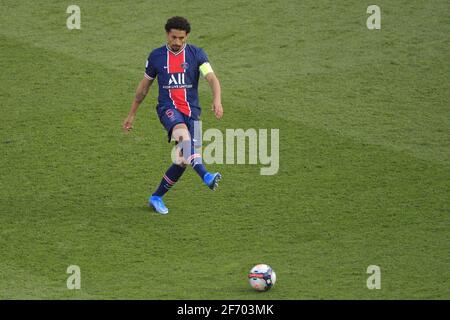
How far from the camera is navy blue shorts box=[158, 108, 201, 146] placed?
384 inches

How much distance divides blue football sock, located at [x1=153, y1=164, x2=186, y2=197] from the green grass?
0.28 m

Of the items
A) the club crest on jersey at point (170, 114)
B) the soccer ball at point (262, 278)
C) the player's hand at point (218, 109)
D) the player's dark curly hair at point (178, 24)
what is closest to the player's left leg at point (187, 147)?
the club crest on jersey at point (170, 114)

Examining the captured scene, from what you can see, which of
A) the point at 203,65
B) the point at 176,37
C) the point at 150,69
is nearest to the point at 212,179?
the point at 203,65

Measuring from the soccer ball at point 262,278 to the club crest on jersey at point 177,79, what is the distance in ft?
7.48

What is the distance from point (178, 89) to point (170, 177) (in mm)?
856

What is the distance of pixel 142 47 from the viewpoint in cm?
1405

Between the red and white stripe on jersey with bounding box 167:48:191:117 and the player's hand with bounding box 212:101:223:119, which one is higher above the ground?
the red and white stripe on jersey with bounding box 167:48:191:117

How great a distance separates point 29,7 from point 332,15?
14.5 feet

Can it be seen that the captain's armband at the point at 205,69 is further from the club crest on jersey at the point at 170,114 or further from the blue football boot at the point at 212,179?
the blue football boot at the point at 212,179

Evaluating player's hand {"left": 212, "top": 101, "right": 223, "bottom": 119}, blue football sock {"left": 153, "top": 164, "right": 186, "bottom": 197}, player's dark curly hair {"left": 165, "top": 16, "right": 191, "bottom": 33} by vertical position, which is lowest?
blue football sock {"left": 153, "top": 164, "right": 186, "bottom": 197}

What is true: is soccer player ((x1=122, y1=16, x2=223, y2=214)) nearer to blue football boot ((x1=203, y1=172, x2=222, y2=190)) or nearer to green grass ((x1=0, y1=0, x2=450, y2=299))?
blue football boot ((x1=203, y1=172, x2=222, y2=190))

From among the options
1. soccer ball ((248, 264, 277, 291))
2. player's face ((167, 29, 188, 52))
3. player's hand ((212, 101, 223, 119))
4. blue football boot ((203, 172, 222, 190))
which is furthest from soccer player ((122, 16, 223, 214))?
soccer ball ((248, 264, 277, 291))

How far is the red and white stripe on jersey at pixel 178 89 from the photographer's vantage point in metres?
9.74

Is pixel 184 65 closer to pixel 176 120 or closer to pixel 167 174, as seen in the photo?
pixel 176 120
